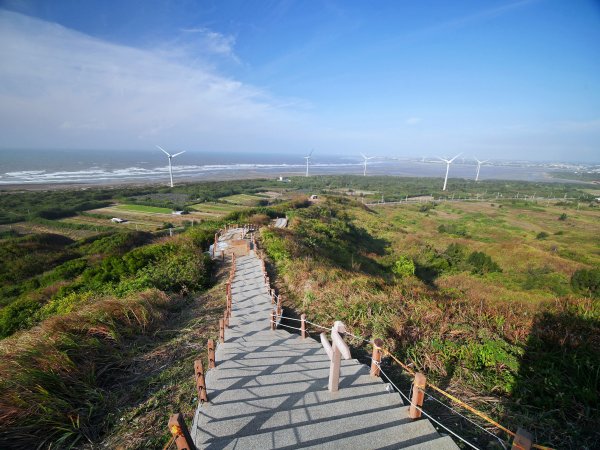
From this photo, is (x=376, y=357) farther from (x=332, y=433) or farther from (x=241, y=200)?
(x=241, y=200)

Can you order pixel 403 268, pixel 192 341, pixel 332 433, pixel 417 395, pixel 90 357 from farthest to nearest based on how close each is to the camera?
pixel 403 268
pixel 192 341
pixel 90 357
pixel 417 395
pixel 332 433

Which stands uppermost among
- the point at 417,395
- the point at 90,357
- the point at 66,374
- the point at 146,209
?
the point at 417,395

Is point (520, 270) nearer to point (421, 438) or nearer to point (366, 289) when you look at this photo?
point (366, 289)

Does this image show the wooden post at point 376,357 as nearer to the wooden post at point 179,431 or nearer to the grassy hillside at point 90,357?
the wooden post at point 179,431

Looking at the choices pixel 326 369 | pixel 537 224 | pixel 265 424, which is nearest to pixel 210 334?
pixel 326 369

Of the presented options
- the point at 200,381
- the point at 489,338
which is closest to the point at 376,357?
the point at 200,381
